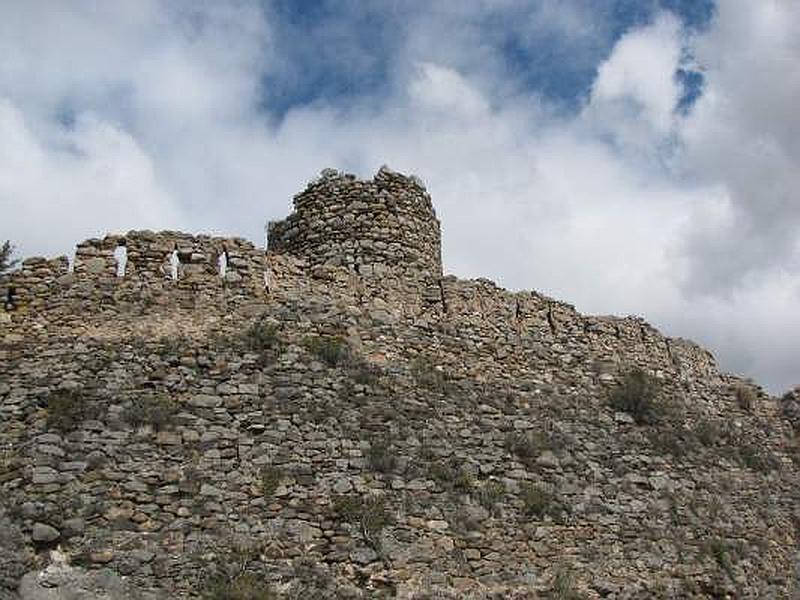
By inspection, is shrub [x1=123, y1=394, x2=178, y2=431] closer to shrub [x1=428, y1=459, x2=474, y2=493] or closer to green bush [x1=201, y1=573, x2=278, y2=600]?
green bush [x1=201, y1=573, x2=278, y2=600]

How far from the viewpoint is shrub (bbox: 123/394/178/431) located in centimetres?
1154

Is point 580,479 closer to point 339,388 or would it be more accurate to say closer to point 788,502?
point 339,388

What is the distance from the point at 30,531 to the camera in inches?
389

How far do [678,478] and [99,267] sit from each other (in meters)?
10.00

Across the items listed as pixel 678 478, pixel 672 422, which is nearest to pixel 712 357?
pixel 672 422

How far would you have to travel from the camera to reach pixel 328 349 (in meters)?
13.2

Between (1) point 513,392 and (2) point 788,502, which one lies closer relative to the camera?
(1) point 513,392

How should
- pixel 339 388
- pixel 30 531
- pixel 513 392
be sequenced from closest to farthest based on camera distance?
pixel 30 531
pixel 339 388
pixel 513 392

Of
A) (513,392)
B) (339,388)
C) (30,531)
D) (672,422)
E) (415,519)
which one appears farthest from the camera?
(672,422)

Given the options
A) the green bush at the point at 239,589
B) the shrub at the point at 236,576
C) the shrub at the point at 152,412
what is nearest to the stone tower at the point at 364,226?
the shrub at the point at 152,412

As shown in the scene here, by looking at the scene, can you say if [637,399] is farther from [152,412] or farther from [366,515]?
[152,412]

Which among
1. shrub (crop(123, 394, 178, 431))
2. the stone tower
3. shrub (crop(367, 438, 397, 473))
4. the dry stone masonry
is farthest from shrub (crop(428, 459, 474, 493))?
the stone tower

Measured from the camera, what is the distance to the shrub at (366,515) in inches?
435

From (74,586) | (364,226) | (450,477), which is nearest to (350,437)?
(450,477)
